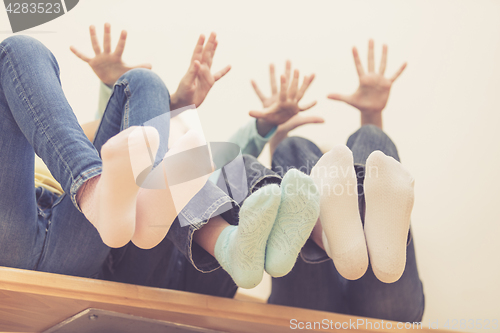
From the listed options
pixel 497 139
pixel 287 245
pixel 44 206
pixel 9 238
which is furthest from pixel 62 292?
pixel 497 139

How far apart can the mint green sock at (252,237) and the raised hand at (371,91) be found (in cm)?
64

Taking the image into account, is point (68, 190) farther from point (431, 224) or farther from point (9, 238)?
point (431, 224)

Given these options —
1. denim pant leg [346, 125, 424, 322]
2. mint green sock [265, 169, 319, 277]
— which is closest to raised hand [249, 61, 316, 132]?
denim pant leg [346, 125, 424, 322]

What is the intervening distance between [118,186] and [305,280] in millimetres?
519

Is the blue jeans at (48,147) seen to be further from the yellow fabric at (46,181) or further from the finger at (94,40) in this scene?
the finger at (94,40)

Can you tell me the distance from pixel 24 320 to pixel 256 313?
41 cm

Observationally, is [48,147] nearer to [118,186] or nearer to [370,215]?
[118,186]

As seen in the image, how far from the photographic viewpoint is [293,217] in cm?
48

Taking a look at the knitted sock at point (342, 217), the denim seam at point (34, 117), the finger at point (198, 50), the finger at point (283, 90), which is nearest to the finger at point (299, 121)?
the finger at point (283, 90)

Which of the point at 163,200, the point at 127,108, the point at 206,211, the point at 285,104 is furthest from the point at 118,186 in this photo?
the point at 285,104

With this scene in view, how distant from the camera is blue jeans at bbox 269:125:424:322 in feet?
2.32

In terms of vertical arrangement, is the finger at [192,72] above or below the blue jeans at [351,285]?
above

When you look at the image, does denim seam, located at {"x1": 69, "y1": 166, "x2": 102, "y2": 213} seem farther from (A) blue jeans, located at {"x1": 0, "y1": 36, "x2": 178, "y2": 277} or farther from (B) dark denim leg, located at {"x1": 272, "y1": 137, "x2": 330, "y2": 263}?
(B) dark denim leg, located at {"x1": 272, "y1": 137, "x2": 330, "y2": 263}

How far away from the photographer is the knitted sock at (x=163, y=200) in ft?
1.42
